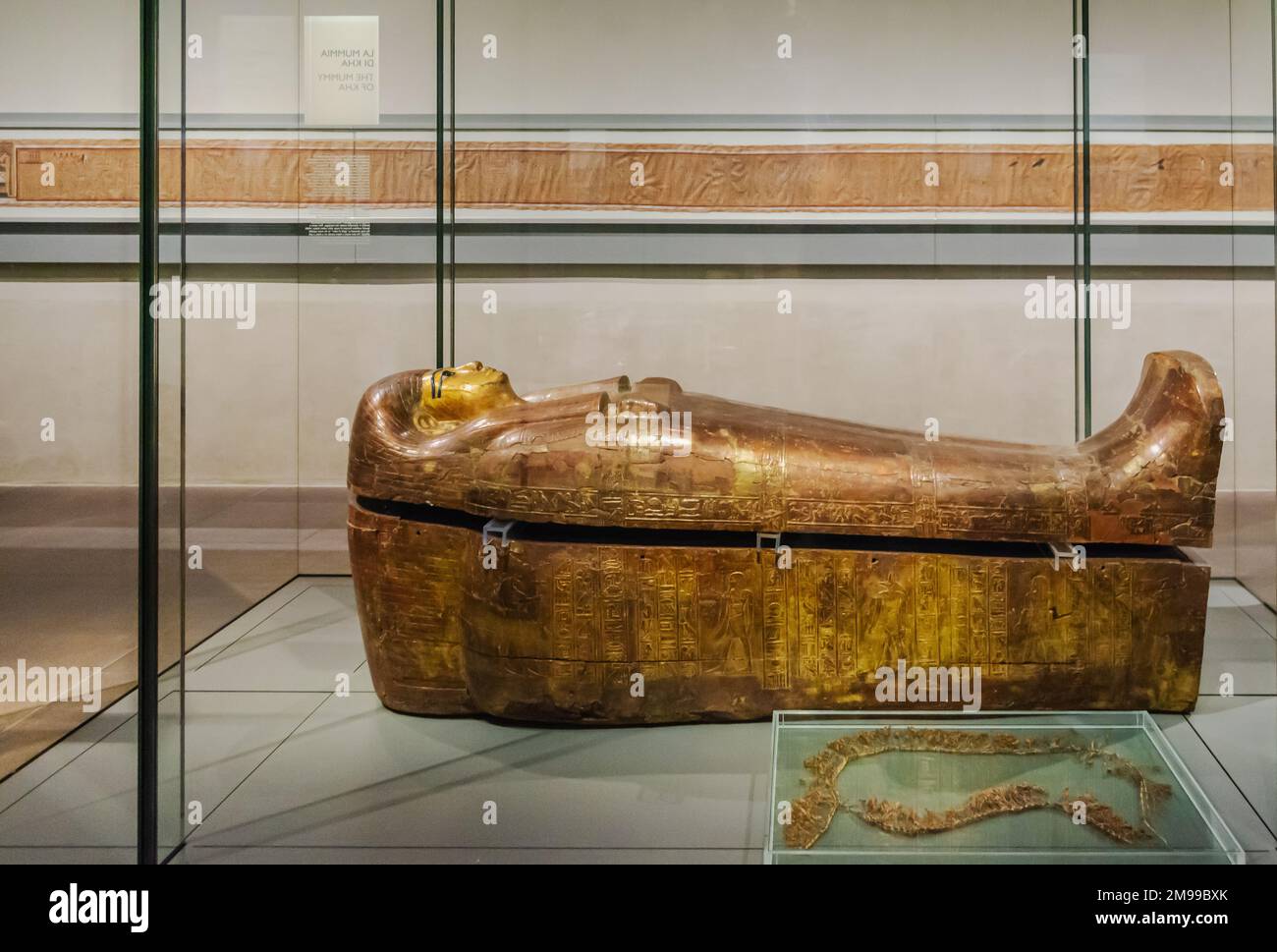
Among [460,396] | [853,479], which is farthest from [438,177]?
[853,479]

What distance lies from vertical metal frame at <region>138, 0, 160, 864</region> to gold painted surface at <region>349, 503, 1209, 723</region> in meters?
0.73

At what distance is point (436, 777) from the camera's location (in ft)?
7.77

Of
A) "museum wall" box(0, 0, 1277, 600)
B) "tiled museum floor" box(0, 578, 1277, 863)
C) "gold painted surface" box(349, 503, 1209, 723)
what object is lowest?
"tiled museum floor" box(0, 578, 1277, 863)

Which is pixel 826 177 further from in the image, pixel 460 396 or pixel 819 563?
pixel 460 396

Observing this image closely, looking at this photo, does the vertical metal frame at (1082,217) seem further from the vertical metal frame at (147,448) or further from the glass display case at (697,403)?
the vertical metal frame at (147,448)

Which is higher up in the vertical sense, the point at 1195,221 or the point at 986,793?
the point at 1195,221

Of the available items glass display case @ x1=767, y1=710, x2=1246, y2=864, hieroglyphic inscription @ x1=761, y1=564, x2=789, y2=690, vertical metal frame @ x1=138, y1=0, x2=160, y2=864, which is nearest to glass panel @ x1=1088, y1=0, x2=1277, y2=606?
glass display case @ x1=767, y1=710, x2=1246, y2=864

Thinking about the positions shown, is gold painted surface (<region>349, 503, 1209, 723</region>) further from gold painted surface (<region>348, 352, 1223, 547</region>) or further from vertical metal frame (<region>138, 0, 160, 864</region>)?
vertical metal frame (<region>138, 0, 160, 864</region>)

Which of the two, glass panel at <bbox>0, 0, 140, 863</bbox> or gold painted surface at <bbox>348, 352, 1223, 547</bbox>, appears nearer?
glass panel at <bbox>0, 0, 140, 863</bbox>

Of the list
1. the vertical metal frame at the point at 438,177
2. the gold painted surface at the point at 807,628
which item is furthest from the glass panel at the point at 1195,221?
the vertical metal frame at the point at 438,177

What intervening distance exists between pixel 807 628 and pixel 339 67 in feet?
5.74

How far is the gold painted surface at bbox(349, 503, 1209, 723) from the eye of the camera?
8.40 ft

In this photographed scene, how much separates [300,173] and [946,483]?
1.74 metres
